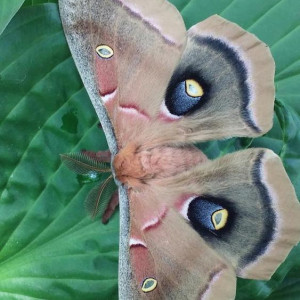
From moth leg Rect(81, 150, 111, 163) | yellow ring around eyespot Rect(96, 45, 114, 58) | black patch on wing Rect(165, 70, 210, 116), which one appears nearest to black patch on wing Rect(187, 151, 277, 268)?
black patch on wing Rect(165, 70, 210, 116)

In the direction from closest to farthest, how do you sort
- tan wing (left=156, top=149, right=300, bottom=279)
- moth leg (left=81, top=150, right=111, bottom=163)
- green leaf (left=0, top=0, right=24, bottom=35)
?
tan wing (left=156, top=149, right=300, bottom=279), green leaf (left=0, top=0, right=24, bottom=35), moth leg (left=81, top=150, right=111, bottom=163)

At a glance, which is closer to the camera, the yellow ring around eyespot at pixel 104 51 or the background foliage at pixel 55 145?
the yellow ring around eyespot at pixel 104 51

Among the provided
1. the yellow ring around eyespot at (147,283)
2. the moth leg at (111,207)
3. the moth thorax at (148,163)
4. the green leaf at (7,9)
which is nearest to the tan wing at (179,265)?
the yellow ring around eyespot at (147,283)

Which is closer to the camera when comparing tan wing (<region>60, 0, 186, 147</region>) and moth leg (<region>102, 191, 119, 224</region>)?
tan wing (<region>60, 0, 186, 147</region>)

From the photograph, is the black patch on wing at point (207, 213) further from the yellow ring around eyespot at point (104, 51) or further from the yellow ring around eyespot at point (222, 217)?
the yellow ring around eyespot at point (104, 51)

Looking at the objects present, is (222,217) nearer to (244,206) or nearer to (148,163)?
(244,206)

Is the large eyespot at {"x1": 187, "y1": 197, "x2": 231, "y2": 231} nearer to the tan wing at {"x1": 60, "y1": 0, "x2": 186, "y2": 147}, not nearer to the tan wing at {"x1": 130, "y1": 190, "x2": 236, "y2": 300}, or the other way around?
the tan wing at {"x1": 130, "y1": 190, "x2": 236, "y2": 300}

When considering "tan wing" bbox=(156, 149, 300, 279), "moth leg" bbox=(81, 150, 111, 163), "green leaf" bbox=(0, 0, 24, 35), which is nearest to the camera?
"tan wing" bbox=(156, 149, 300, 279)
